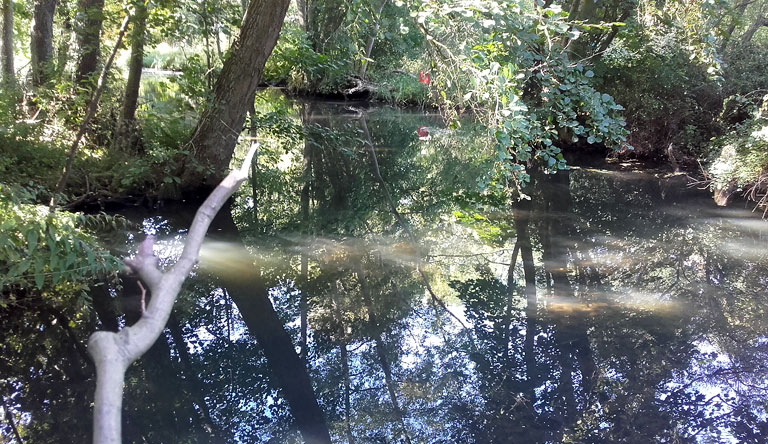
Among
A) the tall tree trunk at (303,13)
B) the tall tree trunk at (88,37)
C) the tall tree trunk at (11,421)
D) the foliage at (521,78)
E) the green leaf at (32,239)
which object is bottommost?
the tall tree trunk at (11,421)

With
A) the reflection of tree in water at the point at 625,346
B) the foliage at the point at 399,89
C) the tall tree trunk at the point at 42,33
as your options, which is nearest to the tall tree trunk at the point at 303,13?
the foliage at the point at 399,89

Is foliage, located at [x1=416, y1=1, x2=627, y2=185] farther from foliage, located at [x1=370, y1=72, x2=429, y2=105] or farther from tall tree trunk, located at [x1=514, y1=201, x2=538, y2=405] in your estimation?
foliage, located at [x1=370, y1=72, x2=429, y2=105]

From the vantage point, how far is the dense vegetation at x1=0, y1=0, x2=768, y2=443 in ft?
13.7

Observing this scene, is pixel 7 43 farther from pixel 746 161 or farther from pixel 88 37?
pixel 746 161

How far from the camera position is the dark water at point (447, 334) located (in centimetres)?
407

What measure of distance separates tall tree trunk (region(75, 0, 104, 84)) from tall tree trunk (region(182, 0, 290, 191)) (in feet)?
5.34

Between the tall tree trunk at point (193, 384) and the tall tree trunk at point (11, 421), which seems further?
the tall tree trunk at point (193, 384)

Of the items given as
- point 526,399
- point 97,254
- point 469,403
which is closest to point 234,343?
point 97,254

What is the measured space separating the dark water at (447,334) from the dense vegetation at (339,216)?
0.03 metres

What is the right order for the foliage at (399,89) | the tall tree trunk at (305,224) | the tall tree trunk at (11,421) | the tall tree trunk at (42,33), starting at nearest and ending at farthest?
the tall tree trunk at (11,421) → the tall tree trunk at (305,224) → the tall tree trunk at (42,33) → the foliage at (399,89)

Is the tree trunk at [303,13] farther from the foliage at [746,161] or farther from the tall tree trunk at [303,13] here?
the foliage at [746,161]

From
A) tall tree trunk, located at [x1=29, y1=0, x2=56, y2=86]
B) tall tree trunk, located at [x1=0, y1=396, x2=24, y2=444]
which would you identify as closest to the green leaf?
tall tree trunk, located at [x1=0, y1=396, x2=24, y2=444]

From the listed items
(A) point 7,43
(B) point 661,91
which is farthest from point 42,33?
(B) point 661,91

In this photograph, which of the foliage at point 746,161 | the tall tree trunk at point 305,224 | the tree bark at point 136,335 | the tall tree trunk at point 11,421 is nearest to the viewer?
the tree bark at point 136,335
